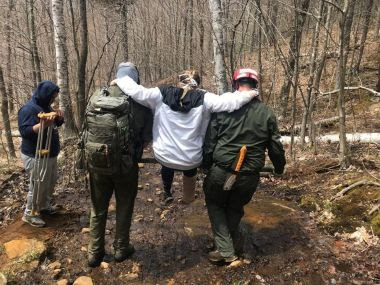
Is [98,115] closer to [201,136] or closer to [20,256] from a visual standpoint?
[201,136]

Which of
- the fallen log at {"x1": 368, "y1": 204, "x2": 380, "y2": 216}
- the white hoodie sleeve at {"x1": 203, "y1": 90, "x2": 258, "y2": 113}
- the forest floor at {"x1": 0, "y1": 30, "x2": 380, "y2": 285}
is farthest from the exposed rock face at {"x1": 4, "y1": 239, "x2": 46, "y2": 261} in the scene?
the fallen log at {"x1": 368, "y1": 204, "x2": 380, "y2": 216}

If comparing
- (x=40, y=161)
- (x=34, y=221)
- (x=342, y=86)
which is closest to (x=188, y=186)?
(x=40, y=161)

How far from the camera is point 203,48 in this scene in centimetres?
1797

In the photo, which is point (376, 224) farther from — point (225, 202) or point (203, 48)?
point (203, 48)

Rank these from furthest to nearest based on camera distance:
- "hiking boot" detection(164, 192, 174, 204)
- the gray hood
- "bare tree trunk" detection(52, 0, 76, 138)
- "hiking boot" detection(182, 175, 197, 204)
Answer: "bare tree trunk" detection(52, 0, 76, 138)
"hiking boot" detection(164, 192, 174, 204)
"hiking boot" detection(182, 175, 197, 204)
the gray hood

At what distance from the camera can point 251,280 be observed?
357 cm

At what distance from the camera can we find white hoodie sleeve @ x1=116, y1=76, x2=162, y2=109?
3551 millimetres

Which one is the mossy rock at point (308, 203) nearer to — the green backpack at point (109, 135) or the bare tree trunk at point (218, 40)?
the bare tree trunk at point (218, 40)

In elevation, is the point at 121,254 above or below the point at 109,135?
below

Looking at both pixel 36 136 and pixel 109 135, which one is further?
pixel 36 136

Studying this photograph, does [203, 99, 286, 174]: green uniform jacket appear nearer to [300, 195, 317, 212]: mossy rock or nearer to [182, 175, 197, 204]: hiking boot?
[182, 175, 197, 204]: hiking boot

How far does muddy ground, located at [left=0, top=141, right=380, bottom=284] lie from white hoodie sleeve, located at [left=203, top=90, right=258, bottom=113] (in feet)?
5.46

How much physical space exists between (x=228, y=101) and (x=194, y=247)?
1843mm

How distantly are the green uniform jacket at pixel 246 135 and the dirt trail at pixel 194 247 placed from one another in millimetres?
1079
